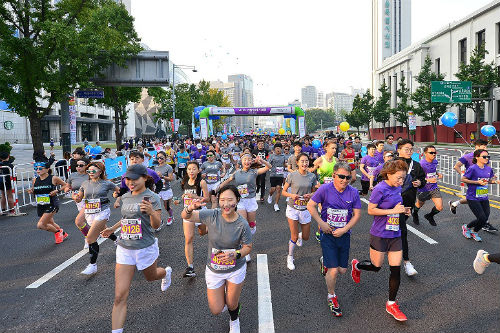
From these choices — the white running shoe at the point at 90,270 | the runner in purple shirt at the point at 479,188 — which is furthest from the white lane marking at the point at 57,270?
the runner in purple shirt at the point at 479,188

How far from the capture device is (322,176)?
26.1ft

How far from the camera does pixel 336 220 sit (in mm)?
4371

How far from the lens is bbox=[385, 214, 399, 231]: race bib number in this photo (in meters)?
4.23

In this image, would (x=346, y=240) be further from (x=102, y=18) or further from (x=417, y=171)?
(x=102, y=18)

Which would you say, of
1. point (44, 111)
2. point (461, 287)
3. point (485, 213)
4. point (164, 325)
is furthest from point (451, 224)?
point (44, 111)

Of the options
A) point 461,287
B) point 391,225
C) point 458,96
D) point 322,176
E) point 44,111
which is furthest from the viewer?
point 458,96

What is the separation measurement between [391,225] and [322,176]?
12.3 ft

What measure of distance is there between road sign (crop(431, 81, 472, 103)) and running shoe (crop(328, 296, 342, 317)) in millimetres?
24102

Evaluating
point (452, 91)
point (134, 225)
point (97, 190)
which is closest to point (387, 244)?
point (134, 225)

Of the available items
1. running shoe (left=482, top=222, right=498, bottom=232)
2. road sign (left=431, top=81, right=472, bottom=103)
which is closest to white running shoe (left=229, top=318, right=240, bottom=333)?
running shoe (left=482, top=222, right=498, bottom=232)

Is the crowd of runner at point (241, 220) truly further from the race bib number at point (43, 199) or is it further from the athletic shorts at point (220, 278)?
the race bib number at point (43, 199)

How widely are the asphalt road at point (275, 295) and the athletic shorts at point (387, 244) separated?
0.74 m

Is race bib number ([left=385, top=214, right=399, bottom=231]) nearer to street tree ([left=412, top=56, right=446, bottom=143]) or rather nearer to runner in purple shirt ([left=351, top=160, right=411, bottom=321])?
runner in purple shirt ([left=351, top=160, right=411, bottom=321])

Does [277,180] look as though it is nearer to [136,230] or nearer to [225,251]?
[136,230]
